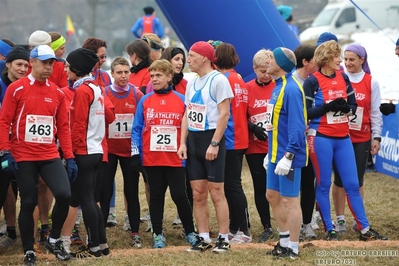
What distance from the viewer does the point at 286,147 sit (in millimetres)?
6516

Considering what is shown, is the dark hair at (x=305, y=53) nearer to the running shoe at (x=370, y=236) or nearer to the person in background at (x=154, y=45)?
the running shoe at (x=370, y=236)

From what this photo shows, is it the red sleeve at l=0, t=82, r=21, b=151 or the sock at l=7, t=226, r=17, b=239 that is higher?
the red sleeve at l=0, t=82, r=21, b=151

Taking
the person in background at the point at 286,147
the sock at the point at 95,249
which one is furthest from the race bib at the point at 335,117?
the sock at the point at 95,249

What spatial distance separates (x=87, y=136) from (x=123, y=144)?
0.97m

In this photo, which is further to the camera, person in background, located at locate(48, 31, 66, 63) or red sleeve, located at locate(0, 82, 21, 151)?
person in background, located at locate(48, 31, 66, 63)

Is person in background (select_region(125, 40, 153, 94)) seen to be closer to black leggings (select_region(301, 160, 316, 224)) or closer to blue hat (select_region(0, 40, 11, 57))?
blue hat (select_region(0, 40, 11, 57))

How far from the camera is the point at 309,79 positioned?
24.6 ft

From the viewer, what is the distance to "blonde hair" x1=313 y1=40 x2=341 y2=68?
7383mm

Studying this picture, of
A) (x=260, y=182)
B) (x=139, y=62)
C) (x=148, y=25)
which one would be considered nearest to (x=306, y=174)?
(x=260, y=182)

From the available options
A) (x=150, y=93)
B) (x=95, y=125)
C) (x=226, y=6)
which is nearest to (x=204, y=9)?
(x=226, y=6)

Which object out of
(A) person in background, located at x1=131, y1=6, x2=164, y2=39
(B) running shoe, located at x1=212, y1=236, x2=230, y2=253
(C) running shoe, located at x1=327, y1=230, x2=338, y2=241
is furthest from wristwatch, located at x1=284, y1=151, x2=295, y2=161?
(A) person in background, located at x1=131, y1=6, x2=164, y2=39

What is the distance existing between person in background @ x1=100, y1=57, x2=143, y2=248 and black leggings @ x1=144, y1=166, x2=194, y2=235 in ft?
1.09

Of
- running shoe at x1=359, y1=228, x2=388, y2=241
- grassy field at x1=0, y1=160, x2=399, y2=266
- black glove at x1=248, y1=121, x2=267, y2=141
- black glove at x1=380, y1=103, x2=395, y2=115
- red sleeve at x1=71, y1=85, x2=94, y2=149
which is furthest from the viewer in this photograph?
black glove at x1=380, y1=103, x2=395, y2=115

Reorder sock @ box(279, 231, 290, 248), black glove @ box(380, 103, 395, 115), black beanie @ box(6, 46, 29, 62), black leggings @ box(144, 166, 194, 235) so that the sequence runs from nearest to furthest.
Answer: sock @ box(279, 231, 290, 248) → black beanie @ box(6, 46, 29, 62) → black leggings @ box(144, 166, 194, 235) → black glove @ box(380, 103, 395, 115)
